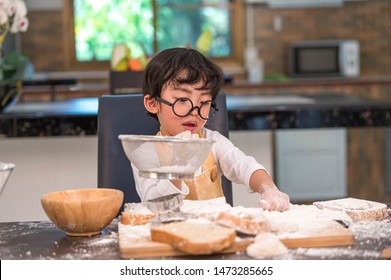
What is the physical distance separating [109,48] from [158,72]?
16.0 ft

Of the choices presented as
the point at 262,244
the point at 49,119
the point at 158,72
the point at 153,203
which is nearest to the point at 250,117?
the point at 49,119

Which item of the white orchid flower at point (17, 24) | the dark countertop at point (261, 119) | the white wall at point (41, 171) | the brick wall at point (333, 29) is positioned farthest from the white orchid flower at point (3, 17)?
the brick wall at point (333, 29)

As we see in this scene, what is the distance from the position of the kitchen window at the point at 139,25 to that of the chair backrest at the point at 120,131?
14.5 feet

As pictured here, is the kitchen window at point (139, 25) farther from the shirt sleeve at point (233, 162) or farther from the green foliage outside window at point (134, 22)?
the shirt sleeve at point (233, 162)

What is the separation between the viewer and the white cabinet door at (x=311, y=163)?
18.6 ft

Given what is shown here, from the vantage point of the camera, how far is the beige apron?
1800 mm

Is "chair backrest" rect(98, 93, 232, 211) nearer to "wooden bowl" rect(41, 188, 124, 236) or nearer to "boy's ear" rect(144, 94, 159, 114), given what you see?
"boy's ear" rect(144, 94, 159, 114)

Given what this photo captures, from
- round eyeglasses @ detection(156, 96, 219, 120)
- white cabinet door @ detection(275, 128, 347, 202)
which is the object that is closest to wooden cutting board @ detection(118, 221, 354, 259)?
round eyeglasses @ detection(156, 96, 219, 120)

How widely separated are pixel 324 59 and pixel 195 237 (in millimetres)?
5180

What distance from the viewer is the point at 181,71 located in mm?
1700

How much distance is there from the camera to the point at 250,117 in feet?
9.50

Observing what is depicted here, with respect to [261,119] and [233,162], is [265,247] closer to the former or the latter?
[233,162]
